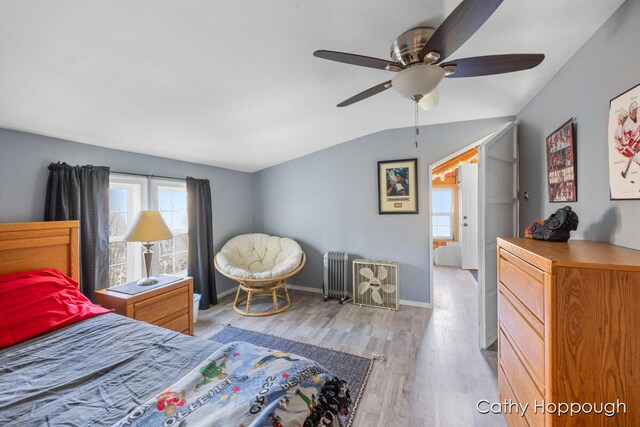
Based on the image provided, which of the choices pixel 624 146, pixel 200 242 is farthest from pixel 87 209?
pixel 624 146

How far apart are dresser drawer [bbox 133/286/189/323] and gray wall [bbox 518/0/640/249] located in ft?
10.2

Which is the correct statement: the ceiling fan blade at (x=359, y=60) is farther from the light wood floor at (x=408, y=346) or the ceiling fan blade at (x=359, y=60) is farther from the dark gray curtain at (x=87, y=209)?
the dark gray curtain at (x=87, y=209)

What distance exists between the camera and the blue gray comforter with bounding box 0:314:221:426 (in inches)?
35.7

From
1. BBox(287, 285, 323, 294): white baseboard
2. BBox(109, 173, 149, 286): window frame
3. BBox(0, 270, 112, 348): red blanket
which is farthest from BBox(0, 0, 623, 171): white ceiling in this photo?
BBox(287, 285, 323, 294): white baseboard

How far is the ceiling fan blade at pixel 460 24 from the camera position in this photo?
2.83ft

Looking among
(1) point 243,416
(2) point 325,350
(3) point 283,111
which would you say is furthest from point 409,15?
(2) point 325,350

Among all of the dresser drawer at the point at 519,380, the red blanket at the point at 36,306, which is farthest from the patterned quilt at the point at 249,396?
the red blanket at the point at 36,306

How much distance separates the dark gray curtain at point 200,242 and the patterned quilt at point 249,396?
2.42 metres

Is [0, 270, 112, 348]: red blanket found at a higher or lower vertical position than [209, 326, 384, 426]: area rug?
higher

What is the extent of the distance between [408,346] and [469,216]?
3.69 meters

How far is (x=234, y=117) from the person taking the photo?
2357 millimetres

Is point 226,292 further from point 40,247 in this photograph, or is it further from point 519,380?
point 519,380

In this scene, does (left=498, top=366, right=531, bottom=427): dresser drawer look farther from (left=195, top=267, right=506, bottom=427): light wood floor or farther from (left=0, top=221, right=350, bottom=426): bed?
(left=0, top=221, right=350, bottom=426): bed

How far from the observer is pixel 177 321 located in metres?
2.37
